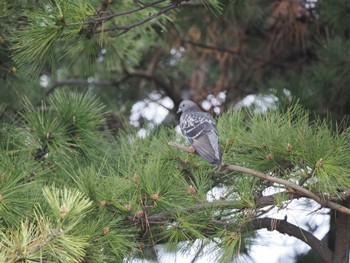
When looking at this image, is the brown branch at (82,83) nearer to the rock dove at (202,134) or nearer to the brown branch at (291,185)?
the rock dove at (202,134)

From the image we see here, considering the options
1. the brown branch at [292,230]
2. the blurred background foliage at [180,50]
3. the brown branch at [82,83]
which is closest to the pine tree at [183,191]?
the brown branch at [292,230]

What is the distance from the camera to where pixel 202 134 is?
2240 mm

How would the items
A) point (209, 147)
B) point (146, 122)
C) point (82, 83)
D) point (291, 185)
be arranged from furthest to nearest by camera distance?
point (82, 83), point (146, 122), point (209, 147), point (291, 185)

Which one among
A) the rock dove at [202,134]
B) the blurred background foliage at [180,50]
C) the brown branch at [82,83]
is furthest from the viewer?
the brown branch at [82,83]

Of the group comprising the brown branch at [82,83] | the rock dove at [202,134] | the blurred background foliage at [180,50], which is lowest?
the brown branch at [82,83]

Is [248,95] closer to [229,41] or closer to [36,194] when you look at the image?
[229,41]

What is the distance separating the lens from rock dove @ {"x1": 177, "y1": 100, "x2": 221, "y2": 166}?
2.15m

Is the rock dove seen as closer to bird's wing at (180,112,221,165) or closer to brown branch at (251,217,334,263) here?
bird's wing at (180,112,221,165)

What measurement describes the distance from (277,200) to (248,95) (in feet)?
5.53

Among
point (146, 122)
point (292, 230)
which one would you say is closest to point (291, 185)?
point (292, 230)

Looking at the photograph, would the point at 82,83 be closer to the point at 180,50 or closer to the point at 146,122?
the point at 180,50

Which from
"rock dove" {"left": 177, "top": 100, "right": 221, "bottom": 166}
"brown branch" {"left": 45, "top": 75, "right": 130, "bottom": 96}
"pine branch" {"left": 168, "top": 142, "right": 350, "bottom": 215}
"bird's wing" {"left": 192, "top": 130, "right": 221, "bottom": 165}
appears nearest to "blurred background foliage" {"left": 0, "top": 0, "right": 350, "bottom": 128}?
"brown branch" {"left": 45, "top": 75, "right": 130, "bottom": 96}

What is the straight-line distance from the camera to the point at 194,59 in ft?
13.1

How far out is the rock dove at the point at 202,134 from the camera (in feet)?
7.04
